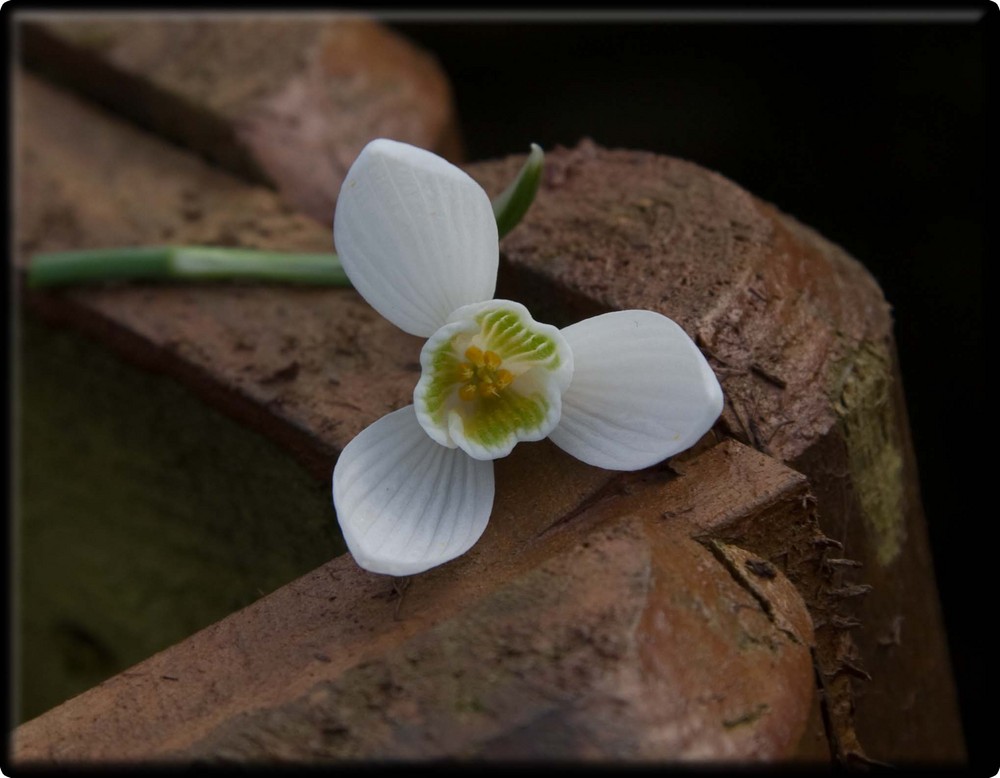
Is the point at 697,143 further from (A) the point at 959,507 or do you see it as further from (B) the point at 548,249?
(B) the point at 548,249

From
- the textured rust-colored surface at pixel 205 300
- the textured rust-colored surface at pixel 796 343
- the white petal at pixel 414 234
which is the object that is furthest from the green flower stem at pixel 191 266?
the white petal at pixel 414 234

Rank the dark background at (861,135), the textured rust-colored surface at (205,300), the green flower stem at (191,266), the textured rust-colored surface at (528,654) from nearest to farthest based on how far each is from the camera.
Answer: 1. the textured rust-colored surface at (528,654)
2. the textured rust-colored surface at (205,300)
3. the green flower stem at (191,266)
4. the dark background at (861,135)

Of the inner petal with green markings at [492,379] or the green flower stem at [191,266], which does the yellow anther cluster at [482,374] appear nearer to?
the inner petal with green markings at [492,379]

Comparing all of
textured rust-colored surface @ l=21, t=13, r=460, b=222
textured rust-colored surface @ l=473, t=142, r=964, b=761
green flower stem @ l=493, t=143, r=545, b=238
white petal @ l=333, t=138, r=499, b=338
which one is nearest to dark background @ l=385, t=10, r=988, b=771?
textured rust-colored surface @ l=21, t=13, r=460, b=222

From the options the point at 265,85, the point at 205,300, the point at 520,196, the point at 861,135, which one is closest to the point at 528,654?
the point at 520,196

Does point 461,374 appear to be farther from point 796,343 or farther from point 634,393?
point 796,343

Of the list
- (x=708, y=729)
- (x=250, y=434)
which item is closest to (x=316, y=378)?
(x=250, y=434)
